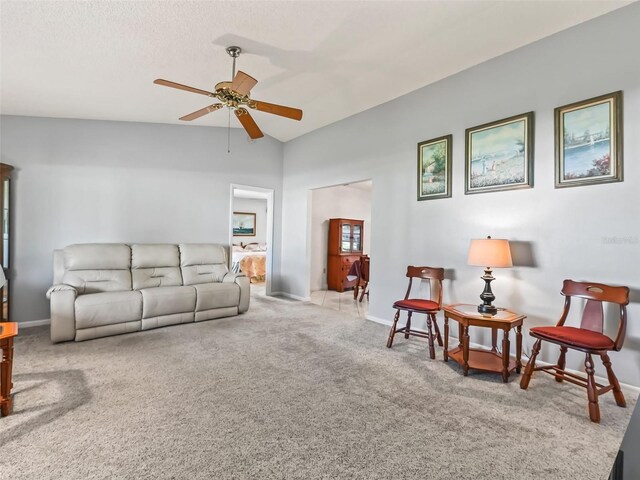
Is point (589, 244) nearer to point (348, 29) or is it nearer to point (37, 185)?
point (348, 29)

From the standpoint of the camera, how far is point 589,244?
2629 mm

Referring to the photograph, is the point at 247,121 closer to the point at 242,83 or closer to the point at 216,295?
the point at 242,83

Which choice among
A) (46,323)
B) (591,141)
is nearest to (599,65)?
(591,141)

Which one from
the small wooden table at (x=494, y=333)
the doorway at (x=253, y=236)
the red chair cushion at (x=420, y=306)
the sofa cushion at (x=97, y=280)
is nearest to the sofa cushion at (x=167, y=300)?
the sofa cushion at (x=97, y=280)

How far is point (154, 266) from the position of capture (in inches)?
175

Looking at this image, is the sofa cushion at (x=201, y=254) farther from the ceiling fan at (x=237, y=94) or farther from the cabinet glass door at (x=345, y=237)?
the cabinet glass door at (x=345, y=237)

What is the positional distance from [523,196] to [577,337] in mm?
1394

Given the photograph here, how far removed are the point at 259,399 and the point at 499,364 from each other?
6.64 feet

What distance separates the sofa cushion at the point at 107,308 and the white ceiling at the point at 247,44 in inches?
90.0

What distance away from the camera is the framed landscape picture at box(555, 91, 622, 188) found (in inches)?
98.2

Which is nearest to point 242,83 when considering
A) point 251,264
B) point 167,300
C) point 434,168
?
point 434,168

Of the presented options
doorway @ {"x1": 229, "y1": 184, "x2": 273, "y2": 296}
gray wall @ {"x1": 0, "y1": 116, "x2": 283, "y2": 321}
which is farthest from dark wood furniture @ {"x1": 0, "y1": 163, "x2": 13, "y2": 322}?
doorway @ {"x1": 229, "y1": 184, "x2": 273, "y2": 296}

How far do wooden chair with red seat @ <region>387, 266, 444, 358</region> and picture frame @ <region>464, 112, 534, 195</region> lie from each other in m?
0.97

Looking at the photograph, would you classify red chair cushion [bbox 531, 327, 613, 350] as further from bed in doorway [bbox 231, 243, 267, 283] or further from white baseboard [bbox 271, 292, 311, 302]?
bed in doorway [bbox 231, 243, 267, 283]
